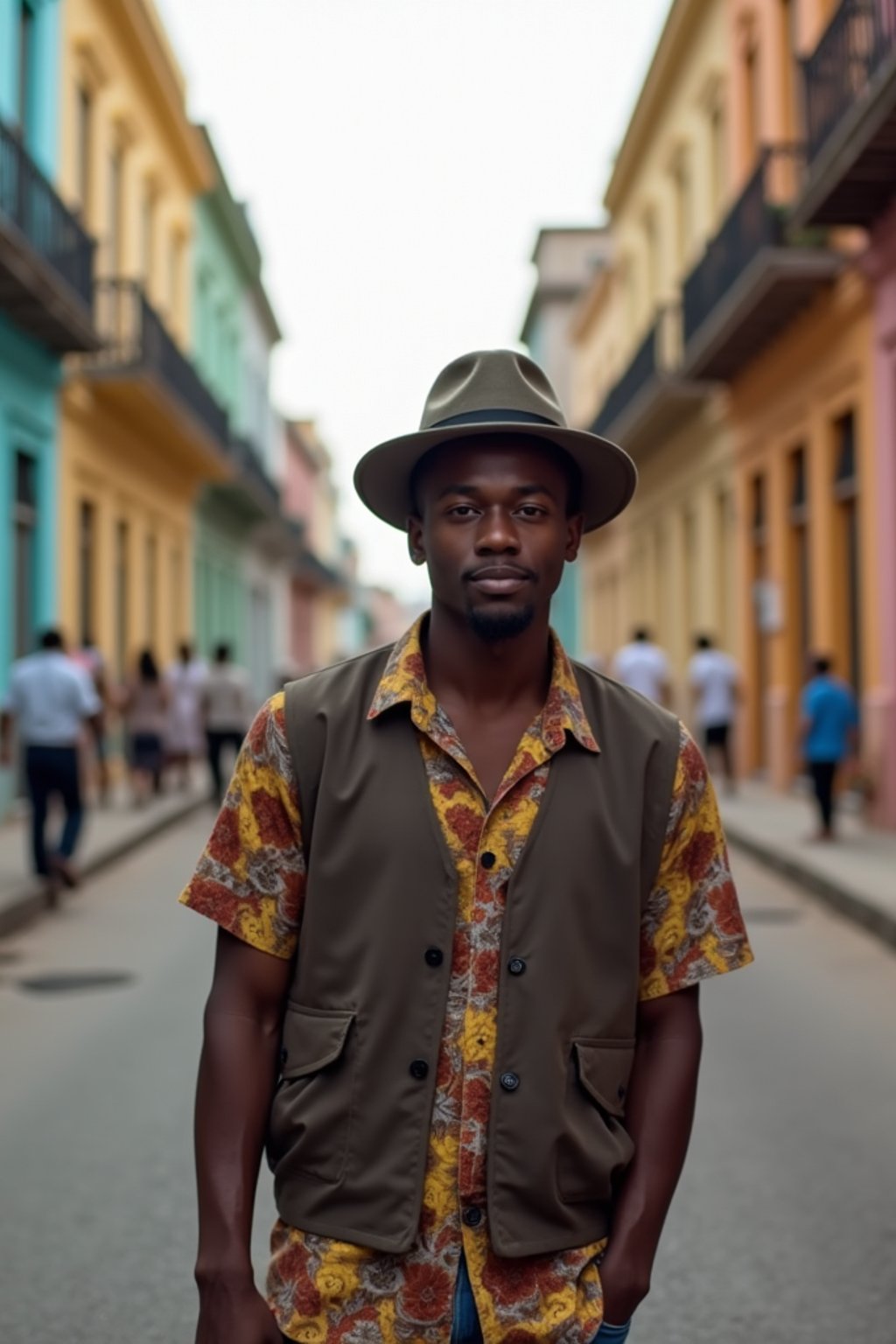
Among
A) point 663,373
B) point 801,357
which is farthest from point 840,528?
point 663,373

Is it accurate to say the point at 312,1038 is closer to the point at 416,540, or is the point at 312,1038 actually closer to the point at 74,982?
the point at 416,540

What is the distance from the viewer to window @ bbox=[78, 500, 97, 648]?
2138cm

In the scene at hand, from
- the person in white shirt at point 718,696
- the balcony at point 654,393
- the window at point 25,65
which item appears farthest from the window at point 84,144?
the person in white shirt at point 718,696

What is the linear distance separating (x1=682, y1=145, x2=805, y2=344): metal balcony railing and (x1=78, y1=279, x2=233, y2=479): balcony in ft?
21.2

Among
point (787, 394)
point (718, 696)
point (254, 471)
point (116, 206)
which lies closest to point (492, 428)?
point (718, 696)

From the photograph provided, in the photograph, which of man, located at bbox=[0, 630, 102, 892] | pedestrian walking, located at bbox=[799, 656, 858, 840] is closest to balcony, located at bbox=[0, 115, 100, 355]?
man, located at bbox=[0, 630, 102, 892]

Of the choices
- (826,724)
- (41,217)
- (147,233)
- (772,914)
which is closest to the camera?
(772,914)

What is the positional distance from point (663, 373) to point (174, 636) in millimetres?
9552

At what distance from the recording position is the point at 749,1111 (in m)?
5.98

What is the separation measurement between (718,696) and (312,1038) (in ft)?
54.4

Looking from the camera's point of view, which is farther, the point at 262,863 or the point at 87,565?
the point at 87,565

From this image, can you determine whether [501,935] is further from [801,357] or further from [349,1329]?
[801,357]

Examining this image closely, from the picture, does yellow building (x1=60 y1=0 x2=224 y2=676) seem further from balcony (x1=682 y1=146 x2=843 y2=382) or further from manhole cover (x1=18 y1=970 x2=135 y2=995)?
manhole cover (x1=18 y1=970 x2=135 y2=995)

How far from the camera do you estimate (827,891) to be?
11172mm
